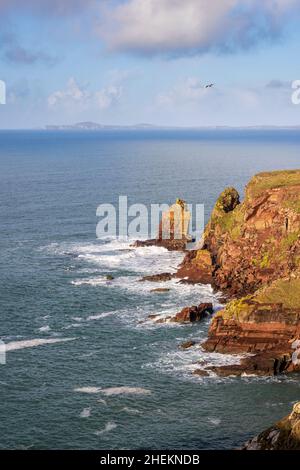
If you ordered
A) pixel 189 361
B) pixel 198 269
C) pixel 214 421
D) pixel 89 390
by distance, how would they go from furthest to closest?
1. pixel 198 269
2. pixel 189 361
3. pixel 89 390
4. pixel 214 421

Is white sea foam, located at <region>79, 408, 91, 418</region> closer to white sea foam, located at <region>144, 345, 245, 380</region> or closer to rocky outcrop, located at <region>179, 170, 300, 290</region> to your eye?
white sea foam, located at <region>144, 345, 245, 380</region>

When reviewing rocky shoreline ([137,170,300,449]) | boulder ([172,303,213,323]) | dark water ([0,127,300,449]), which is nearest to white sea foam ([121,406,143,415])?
dark water ([0,127,300,449])

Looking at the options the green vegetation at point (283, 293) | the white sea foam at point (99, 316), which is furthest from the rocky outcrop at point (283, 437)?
the white sea foam at point (99, 316)

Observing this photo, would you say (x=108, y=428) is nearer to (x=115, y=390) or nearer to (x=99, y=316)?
(x=115, y=390)

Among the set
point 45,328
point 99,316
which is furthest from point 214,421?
point 99,316

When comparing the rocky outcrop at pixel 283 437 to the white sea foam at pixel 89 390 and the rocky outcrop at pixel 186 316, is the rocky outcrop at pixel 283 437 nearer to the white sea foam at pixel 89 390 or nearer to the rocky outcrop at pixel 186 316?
the white sea foam at pixel 89 390
